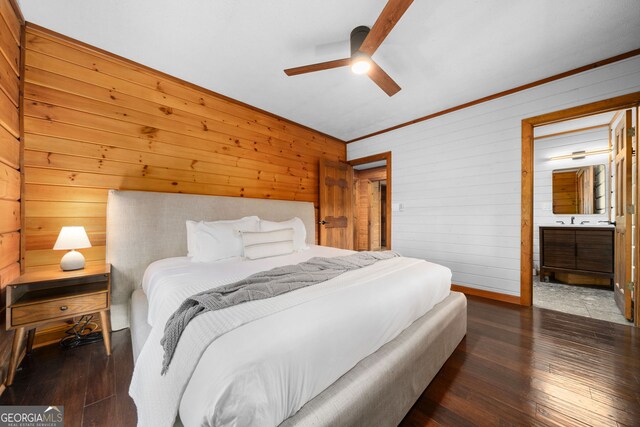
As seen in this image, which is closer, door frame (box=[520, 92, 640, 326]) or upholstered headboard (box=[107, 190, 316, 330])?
upholstered headboard (box=[107, 190, 316, 330])

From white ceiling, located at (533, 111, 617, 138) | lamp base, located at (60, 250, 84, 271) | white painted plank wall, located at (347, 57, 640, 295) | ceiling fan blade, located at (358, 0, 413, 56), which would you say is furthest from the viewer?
white ceiling, located at (533, 111, 617, 138)

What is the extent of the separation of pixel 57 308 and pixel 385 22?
2975 mm

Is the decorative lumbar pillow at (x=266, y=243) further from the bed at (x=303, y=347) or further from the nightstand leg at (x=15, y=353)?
the nightstand leg at (x=15, y=353)

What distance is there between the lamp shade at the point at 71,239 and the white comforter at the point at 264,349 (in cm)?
94

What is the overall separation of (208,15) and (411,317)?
268 centimetres

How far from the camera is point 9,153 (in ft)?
5.66

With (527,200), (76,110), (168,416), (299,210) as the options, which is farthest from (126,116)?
(527,200)

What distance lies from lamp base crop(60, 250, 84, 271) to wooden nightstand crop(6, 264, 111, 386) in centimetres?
4

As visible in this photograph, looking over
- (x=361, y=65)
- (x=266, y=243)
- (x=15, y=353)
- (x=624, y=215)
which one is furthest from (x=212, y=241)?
(x=624, y=215)

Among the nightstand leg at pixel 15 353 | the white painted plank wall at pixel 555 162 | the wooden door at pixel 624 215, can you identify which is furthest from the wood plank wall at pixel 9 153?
the white painted plank wall at pixel 555 162

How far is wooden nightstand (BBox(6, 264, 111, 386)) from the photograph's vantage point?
61.6 inches

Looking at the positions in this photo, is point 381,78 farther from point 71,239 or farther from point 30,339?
point 30,339

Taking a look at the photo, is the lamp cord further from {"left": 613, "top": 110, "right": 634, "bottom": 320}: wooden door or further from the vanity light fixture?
the vanity light fixture

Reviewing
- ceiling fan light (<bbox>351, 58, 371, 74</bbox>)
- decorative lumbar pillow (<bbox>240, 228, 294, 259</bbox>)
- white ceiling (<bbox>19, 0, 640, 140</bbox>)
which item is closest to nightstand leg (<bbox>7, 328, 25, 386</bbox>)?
decorative lumbar pillow (<bbox>240, 228, 294, 259</bbox>)
